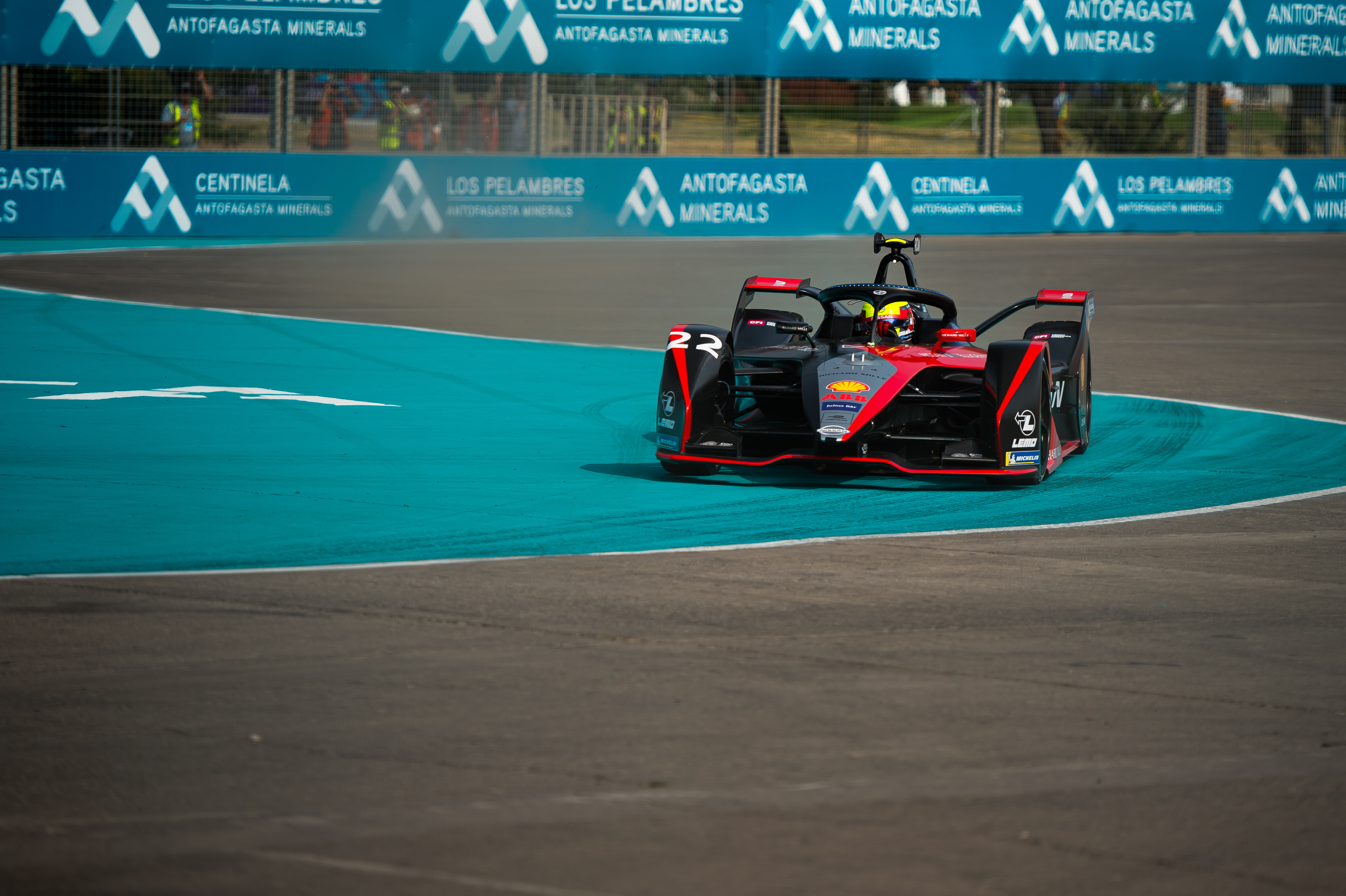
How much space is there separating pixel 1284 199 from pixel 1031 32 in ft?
19.6

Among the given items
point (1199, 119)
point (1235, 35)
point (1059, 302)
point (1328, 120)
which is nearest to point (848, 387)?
point (1059, 302)

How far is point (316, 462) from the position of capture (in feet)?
31.2

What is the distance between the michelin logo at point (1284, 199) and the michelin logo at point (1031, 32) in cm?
396

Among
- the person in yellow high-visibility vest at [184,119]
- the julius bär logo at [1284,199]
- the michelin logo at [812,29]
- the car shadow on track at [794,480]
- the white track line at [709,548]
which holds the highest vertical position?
the michelin logo at [812,29]

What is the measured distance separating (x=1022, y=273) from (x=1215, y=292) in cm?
273

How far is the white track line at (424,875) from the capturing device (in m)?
3.81

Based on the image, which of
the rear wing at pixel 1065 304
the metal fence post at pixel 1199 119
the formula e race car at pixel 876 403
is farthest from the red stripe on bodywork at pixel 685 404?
the metal fence post at pixel 1199 119

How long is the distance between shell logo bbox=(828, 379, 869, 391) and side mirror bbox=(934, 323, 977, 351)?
3.35ft

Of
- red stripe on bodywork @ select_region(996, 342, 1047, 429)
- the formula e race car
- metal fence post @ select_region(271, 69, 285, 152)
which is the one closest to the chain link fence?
metal fence post @ select_region(271, 69, 285, 152)

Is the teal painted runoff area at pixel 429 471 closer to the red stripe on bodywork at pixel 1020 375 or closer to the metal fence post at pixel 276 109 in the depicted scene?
the red stripe on bodywork at pixel 1020 375

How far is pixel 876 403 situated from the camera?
8945 millimetres

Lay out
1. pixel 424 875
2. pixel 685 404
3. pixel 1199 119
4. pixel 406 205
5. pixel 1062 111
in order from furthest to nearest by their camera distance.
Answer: pixel 1199 119 → pixel 1062 111 → pixel 406 205 → pixel 685 404 → pixel 424 875

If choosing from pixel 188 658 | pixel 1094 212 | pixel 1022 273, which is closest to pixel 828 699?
pixel 188 658

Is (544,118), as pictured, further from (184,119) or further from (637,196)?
(184,119)
